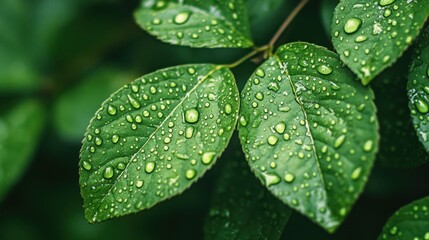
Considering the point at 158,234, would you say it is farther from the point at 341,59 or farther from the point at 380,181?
the point at 341,59

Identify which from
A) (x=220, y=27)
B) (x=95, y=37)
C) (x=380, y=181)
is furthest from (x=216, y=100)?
(x=95, y=37)

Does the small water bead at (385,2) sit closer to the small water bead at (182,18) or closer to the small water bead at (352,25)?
the small water bead at (352,25)

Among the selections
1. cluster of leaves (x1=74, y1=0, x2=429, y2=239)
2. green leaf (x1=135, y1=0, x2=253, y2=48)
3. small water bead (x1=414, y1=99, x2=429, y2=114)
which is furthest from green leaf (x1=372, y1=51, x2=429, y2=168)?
green leaf (x1=135, y1=0, x2=253, y2=48)

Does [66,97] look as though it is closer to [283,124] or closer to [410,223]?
[283,124]

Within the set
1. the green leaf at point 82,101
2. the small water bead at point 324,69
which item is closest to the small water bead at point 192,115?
the small water bead at point 324,69

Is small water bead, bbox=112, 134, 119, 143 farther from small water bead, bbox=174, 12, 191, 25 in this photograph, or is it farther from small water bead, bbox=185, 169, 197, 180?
small water bead, bbox=174, 12, 191, 25
